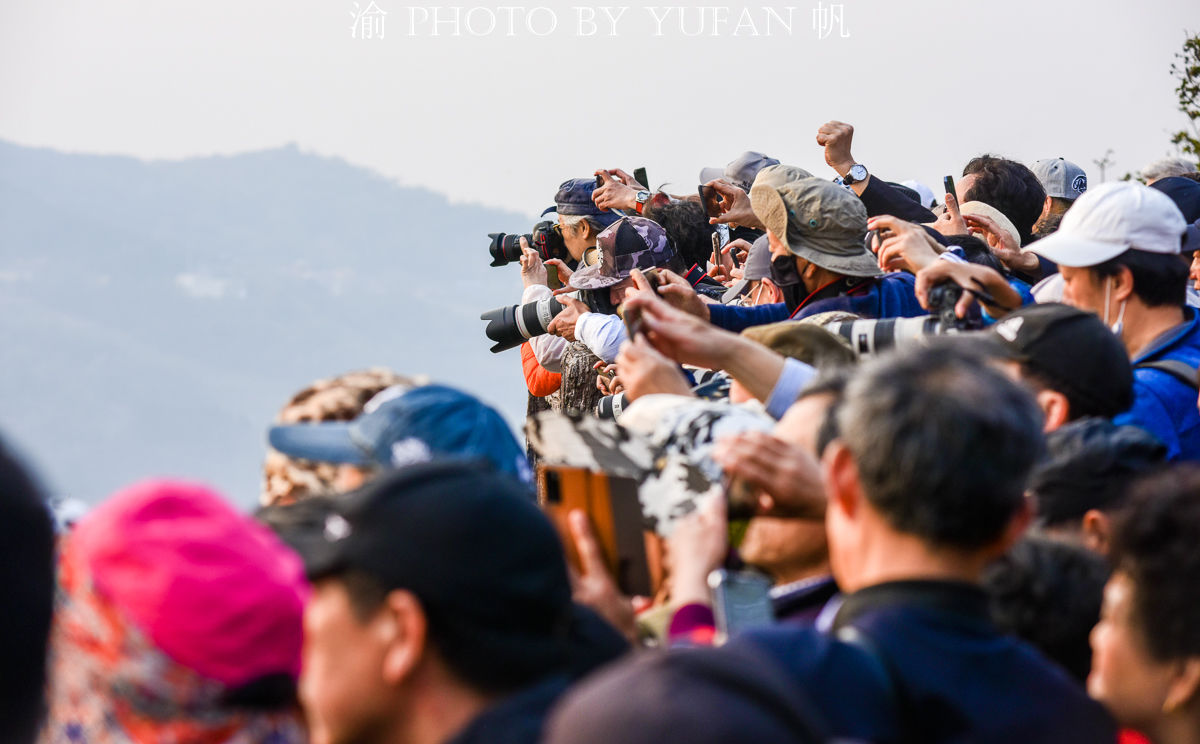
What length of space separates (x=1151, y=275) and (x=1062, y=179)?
10.5ft

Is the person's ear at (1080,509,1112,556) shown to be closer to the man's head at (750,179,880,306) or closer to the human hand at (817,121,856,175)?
the man's head at (750,179,880,306)

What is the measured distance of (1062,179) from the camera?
22.4ft

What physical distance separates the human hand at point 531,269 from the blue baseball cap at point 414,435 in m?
4.74

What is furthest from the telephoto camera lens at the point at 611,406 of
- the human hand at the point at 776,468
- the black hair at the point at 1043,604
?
the black hair at the point at 1043,604

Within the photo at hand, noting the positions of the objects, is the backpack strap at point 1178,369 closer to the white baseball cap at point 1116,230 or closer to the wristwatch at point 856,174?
the white baseball cap at point 1116,230

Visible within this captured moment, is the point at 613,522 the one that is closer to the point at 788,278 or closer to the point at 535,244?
the point at 788,278

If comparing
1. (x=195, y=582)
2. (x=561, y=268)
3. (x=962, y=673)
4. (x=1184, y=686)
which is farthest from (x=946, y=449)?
(x=561, y=268)

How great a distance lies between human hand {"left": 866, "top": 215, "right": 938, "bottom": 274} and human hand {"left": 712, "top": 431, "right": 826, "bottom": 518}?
208cm

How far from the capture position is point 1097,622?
7.71 feet

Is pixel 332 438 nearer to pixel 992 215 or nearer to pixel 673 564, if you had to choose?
pixel 673 564

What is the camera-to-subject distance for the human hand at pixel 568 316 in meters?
5.79

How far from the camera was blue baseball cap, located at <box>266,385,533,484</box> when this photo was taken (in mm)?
2564

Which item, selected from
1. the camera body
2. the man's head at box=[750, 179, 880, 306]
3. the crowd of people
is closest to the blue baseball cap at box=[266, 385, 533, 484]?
the crowd of people

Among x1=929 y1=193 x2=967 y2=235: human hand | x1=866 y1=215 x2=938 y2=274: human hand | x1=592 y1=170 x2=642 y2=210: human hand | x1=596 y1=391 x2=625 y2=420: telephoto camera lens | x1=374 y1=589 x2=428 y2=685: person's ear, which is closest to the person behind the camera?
x1=374 y1=589 x2=428 y2=685: person's ear
